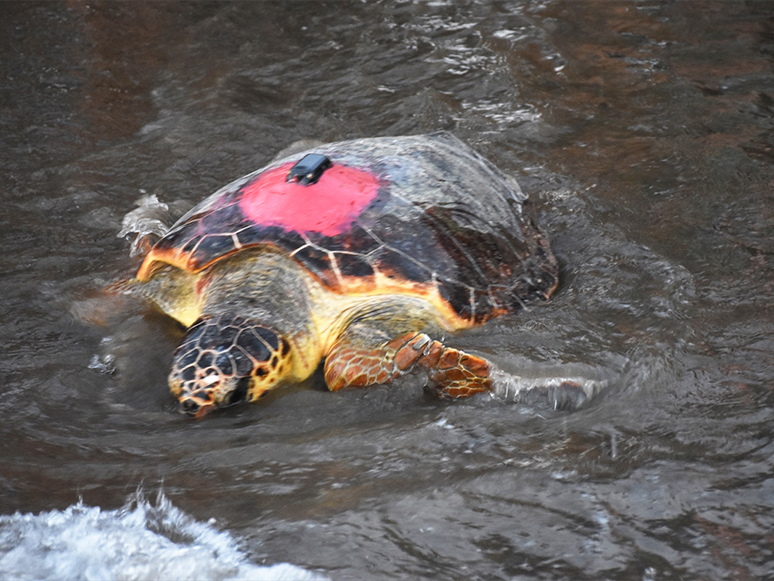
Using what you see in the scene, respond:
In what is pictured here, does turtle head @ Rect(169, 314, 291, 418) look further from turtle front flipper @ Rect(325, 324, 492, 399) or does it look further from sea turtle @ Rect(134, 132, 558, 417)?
turtle front flipper @ Rect(325, 324, 492, 399)

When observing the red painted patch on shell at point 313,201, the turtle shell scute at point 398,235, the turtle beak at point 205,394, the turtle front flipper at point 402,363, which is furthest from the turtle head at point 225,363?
the red painted patch on shell at point 313,201

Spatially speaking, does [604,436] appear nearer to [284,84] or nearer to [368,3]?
[284,84]

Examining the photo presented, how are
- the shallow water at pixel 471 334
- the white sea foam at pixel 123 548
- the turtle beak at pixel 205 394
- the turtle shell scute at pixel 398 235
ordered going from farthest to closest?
the turtle shell scute at pixel 398 235
the turtle beak at pixel 205 394
the shallow water at pixel 471 334
the white sea foam at pixel 123 548

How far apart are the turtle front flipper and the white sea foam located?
0.96m

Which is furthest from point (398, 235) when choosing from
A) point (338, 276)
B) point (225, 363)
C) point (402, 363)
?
point (225, 363)

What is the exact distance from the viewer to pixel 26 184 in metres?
4.90

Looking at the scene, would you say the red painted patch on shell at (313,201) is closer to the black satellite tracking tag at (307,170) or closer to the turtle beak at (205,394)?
the black satellite tracking tag at (307,170)

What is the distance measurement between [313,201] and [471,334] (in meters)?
0.96

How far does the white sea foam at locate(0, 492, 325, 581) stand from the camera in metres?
2.24

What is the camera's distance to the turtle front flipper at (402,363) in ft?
9.87

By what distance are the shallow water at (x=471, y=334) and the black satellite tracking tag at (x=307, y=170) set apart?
3.22 ft

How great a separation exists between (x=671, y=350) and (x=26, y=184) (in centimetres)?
402

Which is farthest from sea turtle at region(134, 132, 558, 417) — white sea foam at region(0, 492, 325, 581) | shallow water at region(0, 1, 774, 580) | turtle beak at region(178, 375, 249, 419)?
white sea foam at region(0, 492, 325, 581)

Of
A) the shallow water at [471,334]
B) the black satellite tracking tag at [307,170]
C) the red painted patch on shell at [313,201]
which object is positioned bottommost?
the shallow water at [471,334]
